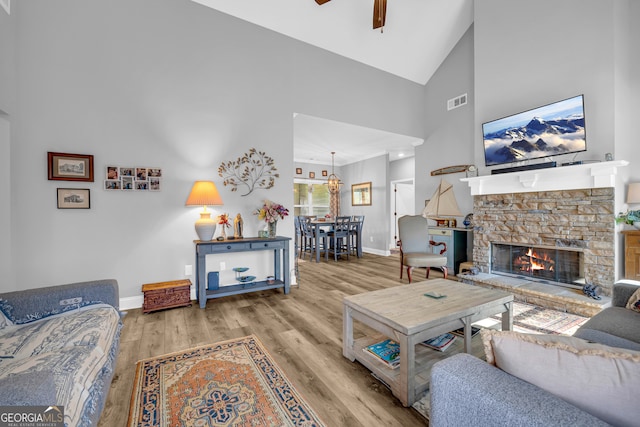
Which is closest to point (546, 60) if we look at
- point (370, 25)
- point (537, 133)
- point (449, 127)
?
point (537, 133)

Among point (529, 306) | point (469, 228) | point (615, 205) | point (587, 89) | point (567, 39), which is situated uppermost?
point (567, 39)

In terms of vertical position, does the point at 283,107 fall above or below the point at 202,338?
above

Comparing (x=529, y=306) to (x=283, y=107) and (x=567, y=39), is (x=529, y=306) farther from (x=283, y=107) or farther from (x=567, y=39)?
(x=283, y=107)

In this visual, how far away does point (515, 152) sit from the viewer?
385cm

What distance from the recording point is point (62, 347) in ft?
4.48

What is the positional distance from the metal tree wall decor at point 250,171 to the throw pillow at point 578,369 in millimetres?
3462

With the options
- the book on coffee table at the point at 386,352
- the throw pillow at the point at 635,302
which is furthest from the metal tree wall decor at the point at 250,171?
the throw pillow at the point at 635,302

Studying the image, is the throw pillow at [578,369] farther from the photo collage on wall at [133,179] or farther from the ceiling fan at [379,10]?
the photo collage on wall at [133,179]

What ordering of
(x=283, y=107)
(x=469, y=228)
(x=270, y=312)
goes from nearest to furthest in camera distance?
(x=270, y=312) → (x=283, y=107) → (x=469, y=228)

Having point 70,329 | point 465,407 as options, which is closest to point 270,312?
point 70,329

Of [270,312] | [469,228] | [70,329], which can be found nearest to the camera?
[70,329]

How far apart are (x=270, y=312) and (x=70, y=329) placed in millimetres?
1812

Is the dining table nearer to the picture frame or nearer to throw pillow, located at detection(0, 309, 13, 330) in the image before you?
throw pillow, located at detection(0, 309, 13, 330)

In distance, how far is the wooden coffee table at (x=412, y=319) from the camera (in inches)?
62.8
